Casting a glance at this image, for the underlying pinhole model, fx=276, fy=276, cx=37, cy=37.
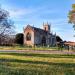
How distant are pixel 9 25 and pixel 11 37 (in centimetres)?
154

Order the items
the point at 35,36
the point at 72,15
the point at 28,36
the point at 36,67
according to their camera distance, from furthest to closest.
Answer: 1. the point at 28,36
2. the point at 35,36
3. the point at 72,15
4. the point at 36,67

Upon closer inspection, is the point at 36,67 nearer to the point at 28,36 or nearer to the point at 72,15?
Answer: the point at 72,15

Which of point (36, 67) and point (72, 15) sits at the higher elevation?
point (72, 15)

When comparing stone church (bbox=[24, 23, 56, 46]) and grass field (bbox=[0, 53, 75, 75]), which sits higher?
stone church (bbox=[24, 23, 56, 46])

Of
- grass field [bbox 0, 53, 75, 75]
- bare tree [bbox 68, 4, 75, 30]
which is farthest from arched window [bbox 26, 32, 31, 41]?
grass field [bbox 0, 53, 75, 75]

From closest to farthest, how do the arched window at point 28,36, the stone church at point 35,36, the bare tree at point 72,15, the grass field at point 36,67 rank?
the grass field at point 36,67 → the bare tree at point 72,15 → the stone church at point 35,36 → the arched window at point 28,36

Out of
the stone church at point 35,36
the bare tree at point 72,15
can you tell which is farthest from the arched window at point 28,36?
the bare tree at point 72,15

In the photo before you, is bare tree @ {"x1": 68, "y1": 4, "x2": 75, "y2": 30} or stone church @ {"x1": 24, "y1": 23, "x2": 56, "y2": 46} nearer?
bare tree @ {"x1": 68, "y1": 4, "x2": 75, "y2": 30}

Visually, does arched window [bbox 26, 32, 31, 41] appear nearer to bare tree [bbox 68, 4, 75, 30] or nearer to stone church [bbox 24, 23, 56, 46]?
stone church [bbox 24, 23, 56, 46]

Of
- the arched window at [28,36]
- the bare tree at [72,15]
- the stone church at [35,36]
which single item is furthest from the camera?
the arched window at [28,36]

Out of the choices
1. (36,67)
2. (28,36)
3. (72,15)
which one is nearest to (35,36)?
(28,36)

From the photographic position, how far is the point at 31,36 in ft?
385

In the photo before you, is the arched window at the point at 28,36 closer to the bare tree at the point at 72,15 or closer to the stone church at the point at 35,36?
the stone church at the point at 35,36

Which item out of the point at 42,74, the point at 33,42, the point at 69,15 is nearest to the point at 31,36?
the point at 33,42
